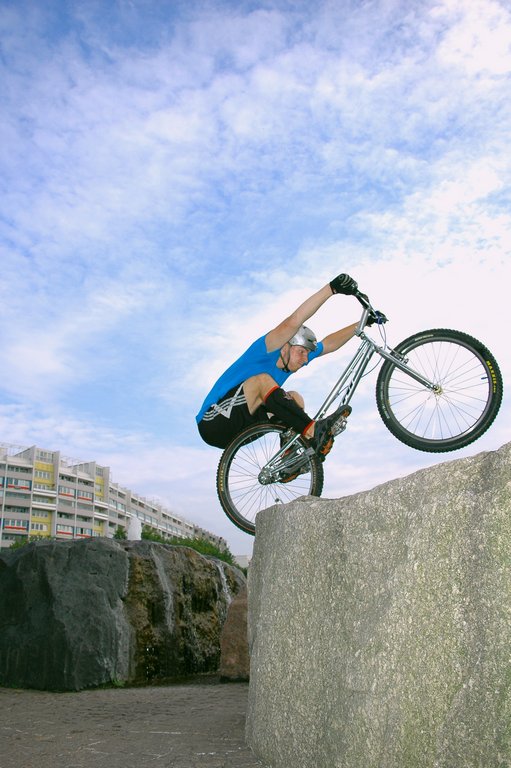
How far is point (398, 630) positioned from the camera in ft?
13.8

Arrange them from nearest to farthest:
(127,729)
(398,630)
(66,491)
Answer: (398,630) → (127,729) → (66,491)

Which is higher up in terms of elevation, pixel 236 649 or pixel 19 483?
pixel 19 483

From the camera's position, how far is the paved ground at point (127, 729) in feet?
18.4

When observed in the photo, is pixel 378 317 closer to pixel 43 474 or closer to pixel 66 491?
pixel 43 474

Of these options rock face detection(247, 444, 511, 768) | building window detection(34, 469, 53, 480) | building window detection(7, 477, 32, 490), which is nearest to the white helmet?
rock face detection(247, 444, 511, 768)

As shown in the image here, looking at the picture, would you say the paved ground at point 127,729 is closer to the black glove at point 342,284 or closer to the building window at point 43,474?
the black glove at point 342,284

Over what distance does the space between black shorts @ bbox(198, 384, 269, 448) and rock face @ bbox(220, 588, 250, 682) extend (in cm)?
458

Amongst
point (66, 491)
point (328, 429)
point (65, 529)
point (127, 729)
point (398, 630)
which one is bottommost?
point (127, 729)

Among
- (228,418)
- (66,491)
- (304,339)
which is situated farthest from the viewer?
(66,491)

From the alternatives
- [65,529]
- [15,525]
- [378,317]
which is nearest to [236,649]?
[378,317]

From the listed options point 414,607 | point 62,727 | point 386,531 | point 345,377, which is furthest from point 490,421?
point 62,727

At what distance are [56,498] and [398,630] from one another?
114104mm

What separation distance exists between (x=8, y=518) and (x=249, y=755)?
353ft

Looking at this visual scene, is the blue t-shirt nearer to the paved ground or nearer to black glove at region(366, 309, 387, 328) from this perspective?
black glove at region(366, 309, 387, 328)
